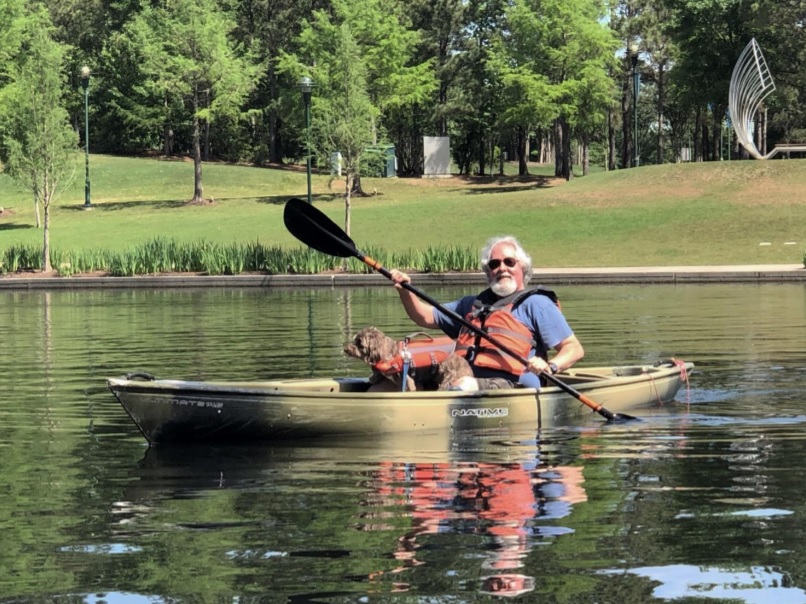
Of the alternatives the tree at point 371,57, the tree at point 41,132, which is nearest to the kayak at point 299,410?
the tree at point 41,132

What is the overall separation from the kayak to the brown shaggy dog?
0.34m

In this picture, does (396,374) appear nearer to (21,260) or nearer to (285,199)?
(21,260)

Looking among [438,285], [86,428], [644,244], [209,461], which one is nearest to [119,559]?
→ [209,461]

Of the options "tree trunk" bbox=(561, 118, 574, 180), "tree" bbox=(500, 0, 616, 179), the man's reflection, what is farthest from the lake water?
"tree trunk" bbox=(561, 118, 574, 180)

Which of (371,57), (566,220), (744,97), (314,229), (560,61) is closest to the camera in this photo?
(314,229)

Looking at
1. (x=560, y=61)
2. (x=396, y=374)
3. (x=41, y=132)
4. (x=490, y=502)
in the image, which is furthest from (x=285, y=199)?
(x=490, y=502)

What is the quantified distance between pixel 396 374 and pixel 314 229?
2092 mm

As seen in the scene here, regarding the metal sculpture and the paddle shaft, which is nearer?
the paddle shaft

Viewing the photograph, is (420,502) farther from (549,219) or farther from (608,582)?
(549,219)

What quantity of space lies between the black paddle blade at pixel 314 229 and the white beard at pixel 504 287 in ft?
→ 6.44

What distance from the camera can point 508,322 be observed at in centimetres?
1137

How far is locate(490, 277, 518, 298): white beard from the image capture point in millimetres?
11359

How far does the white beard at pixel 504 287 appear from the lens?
11.4 metres

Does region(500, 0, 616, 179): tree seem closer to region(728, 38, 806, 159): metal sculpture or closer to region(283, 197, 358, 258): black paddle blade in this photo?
region(728, 38, 806, 159): metal sculpture
